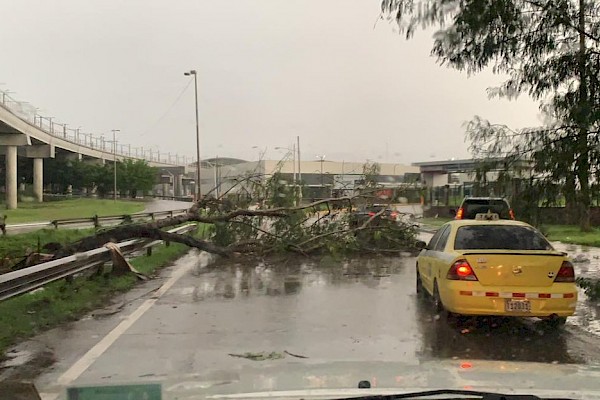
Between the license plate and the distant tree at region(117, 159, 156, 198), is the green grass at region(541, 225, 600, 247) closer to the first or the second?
the license plate

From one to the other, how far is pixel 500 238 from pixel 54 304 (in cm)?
696

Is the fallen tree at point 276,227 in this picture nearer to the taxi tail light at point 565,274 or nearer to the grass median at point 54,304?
the grass median at point 54,304

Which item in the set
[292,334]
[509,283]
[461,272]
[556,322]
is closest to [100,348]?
[292,334]

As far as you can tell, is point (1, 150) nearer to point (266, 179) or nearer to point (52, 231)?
point (52, 231)

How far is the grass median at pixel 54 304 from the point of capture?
29.6 feet

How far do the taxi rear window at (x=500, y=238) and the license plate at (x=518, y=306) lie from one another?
1.06 meters

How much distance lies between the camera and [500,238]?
31.8 feet

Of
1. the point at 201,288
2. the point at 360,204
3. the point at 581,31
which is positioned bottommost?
the point at 201,288

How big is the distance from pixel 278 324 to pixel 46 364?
3323 millimetres

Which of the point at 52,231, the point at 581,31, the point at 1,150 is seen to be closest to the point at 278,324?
the point at 581,31

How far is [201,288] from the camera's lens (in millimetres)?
13344

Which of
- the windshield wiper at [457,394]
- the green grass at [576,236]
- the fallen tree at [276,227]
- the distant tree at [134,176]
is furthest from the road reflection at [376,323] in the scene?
the distant tree at [134,176]

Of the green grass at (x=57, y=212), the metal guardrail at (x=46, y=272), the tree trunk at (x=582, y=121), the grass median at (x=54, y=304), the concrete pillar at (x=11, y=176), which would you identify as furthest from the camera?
the concrete pillar at (x=11, y=176)

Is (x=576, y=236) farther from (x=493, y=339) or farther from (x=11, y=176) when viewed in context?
(x=11, y=176)
